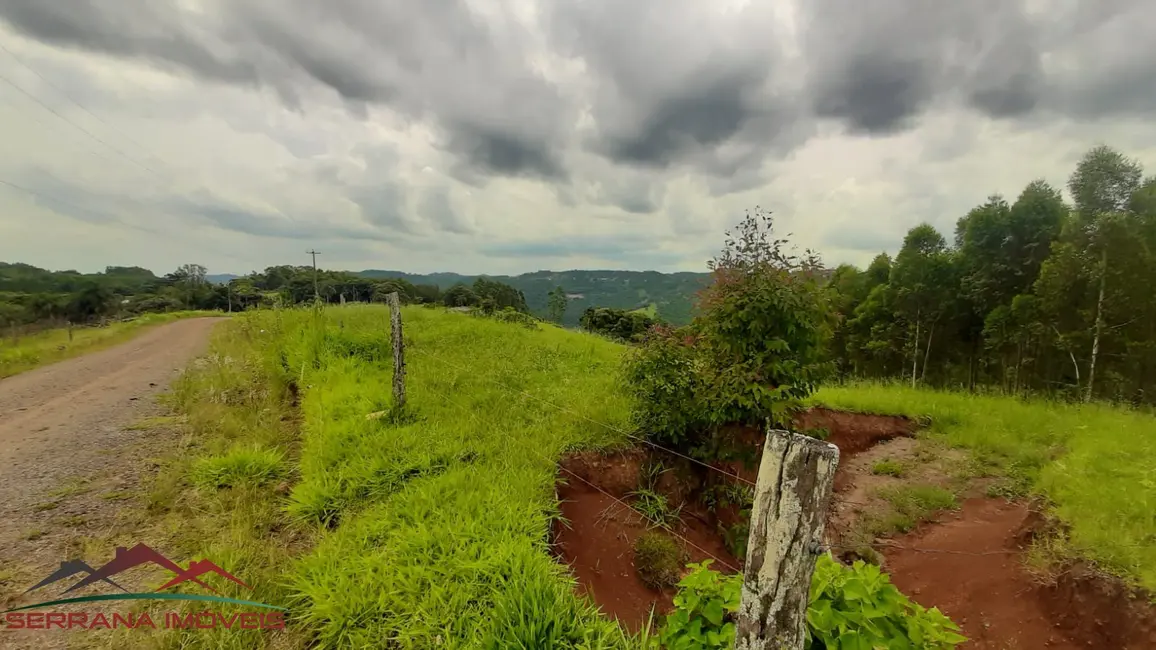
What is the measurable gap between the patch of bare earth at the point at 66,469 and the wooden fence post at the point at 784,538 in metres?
4.18

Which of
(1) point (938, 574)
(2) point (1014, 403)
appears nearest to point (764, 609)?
(1) point (938, 574)

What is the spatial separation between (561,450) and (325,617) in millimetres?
3001

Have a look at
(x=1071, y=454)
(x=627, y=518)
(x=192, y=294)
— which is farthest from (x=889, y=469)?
(x=192, y=294)

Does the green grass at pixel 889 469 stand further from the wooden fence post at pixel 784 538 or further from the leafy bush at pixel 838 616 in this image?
the wooden fence post at pixel 784 538

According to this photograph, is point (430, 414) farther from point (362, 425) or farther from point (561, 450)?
point (561, 450)

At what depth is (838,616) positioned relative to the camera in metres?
2.09

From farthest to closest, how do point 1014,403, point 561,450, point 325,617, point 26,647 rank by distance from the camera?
point 1014,403, point 561,450, point 325,617, point 26,647

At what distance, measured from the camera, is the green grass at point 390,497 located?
302 cm

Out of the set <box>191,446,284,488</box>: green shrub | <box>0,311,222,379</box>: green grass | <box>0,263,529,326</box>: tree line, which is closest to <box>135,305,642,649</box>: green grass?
<box>191,446,284,488</box>: green shrub

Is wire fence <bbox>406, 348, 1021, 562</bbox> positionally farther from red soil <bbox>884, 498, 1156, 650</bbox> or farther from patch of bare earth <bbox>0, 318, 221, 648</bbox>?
patch of bare earth <bbox>0, 318, 221, 648</bbox>

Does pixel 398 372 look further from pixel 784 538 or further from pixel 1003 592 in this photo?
pixel 1003 592

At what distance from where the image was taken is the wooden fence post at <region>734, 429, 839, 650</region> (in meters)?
1.86

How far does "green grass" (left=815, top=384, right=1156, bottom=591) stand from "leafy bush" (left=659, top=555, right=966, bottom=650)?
4.48m

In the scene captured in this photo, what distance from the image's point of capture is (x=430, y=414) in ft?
21.0
